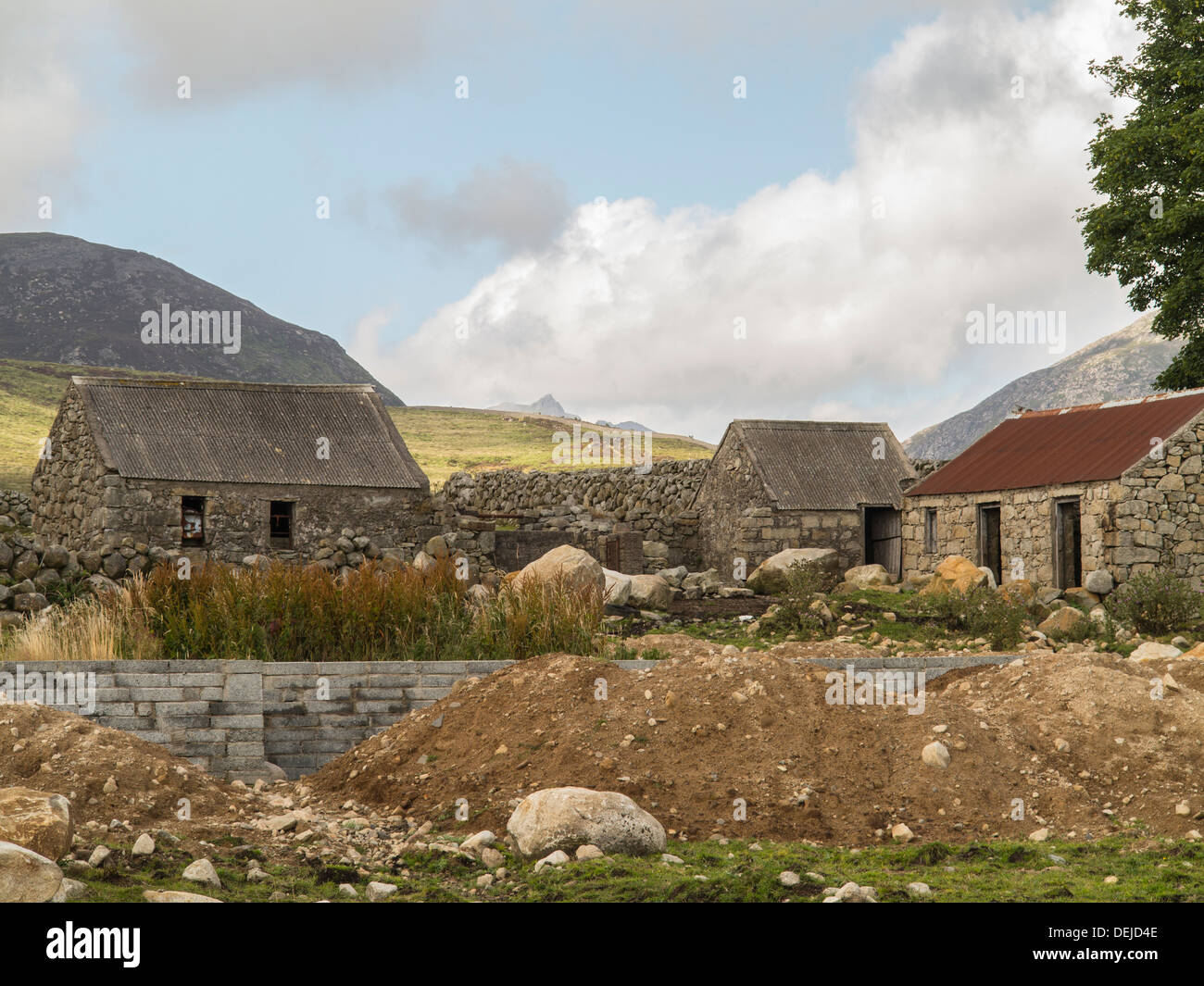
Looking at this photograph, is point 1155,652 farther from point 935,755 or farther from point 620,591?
point 620,591

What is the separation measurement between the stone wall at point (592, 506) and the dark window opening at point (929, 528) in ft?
18.2

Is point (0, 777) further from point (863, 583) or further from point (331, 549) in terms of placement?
point (863, 583)

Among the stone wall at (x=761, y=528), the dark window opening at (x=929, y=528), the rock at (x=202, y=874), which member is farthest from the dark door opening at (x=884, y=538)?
the rock at (x=202, y=874)

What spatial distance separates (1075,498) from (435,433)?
183 ft

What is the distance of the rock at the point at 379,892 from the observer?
6312mm

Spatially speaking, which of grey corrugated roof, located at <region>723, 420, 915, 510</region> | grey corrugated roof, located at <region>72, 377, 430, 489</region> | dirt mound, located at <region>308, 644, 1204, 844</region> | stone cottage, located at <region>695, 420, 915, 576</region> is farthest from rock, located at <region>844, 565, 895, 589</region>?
dirt mound, located at <region>308, 644, 1204, 844</region>

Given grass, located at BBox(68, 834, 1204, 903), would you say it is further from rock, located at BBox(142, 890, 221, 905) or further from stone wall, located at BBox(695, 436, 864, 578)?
stone wall, located at BBox(695, 436, 864, 578)

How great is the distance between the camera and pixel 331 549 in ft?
72.6

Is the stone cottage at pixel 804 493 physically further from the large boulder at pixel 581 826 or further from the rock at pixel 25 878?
the rock at pixel 25 878

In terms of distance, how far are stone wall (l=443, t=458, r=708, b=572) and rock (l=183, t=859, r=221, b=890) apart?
17158mm

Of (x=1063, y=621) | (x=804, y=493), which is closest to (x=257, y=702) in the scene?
(x=1063, y=621)
